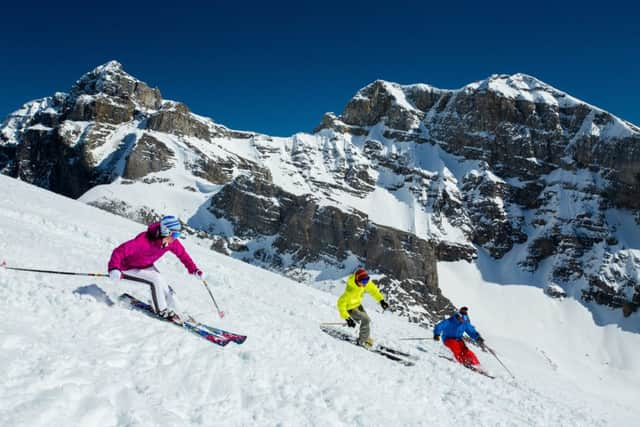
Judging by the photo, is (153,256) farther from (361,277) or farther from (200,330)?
(361,277)

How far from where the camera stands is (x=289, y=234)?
181 metres

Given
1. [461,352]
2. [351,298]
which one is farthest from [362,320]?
[461,352]

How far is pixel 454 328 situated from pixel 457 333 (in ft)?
0.73

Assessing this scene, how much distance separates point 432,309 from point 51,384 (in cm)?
16441

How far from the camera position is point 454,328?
57.4ft

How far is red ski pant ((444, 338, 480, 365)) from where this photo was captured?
16125mm

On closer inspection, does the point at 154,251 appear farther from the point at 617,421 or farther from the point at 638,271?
the point at 638,271

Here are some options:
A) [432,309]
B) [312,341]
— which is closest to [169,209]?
[432,309]

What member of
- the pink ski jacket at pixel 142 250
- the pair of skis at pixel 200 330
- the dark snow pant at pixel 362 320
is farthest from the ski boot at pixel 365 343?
the pink ski jacket at pixel 142 250

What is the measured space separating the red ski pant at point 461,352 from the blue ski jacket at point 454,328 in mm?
199

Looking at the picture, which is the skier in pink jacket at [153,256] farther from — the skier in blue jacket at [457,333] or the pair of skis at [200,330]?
the skier in blue jacket at [457,333]

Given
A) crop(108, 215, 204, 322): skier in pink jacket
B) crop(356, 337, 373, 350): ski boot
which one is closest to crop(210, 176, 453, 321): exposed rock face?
crop(356, 337, 373, 350): ski boot

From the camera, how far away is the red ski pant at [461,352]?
1612 cm

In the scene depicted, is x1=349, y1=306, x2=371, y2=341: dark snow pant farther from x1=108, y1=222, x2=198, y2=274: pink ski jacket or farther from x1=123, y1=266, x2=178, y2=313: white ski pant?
x1=108, y1=222, x2=198, y2=274: pink ski jacket
